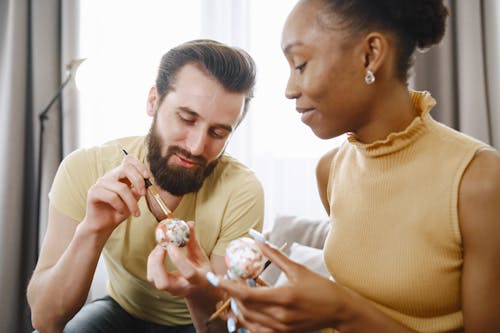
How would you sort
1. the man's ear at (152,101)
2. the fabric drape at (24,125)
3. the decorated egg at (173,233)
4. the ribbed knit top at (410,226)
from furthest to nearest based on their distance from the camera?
the fabric drape at (24,125)
the man's ear at (152,101)
the decorated egg at (173,233)
the ribbed knit top at (410,226)

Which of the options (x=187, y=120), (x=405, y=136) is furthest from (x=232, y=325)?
(x=187, y=120)

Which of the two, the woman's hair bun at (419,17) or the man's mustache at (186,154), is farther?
the man's mustache at (186,154)

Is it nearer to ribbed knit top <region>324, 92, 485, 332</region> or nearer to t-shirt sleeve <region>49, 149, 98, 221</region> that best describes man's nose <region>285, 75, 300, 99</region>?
ribbed knit top <region>324, 92, 485, 332</region>

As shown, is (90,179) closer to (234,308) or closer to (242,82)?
(242,82)

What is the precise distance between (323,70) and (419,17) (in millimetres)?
221

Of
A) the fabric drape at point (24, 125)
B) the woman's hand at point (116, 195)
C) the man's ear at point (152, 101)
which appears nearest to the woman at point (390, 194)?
the woman's hand at point (116, 195)

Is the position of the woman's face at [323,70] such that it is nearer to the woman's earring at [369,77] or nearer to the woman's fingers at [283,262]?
the woman's earring at [369,77]

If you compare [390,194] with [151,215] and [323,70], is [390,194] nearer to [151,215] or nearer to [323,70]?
[323,70]

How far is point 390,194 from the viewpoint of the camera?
3.03ft

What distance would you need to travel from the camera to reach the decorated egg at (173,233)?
965mm

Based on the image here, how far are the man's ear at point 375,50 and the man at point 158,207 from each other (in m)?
0.52

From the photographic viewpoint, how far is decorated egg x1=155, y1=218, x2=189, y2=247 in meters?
0.96

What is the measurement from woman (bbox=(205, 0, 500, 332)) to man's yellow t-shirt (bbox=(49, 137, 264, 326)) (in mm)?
478

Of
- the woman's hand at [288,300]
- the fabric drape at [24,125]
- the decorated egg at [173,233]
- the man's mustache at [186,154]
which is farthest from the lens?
the fabric drape at [24,125]
